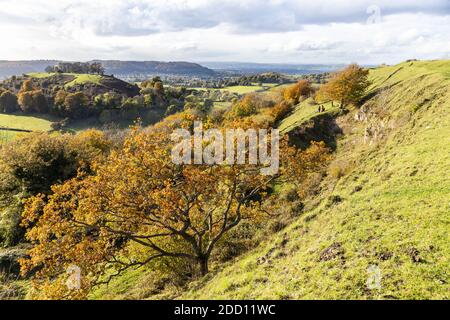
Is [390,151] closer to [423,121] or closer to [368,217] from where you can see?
[423,121]

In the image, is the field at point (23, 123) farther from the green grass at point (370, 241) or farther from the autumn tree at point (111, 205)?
the green grass at point (370, 241)

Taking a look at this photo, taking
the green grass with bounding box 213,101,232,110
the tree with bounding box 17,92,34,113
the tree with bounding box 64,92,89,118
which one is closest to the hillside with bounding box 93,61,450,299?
the green grass with bounding box 213,101,232,110

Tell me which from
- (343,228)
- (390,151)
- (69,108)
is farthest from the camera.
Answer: (69,108)

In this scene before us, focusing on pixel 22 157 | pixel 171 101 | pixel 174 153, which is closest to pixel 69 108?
pixel 171 101

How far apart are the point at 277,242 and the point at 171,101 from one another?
5829 inches

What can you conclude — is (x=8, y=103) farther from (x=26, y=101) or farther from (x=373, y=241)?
(x=373, y=241)

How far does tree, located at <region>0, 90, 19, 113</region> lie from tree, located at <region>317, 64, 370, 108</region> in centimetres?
15229

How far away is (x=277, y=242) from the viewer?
22.8 meters

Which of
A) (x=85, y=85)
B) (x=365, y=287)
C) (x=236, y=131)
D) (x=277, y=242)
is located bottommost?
(x=277, y=242)

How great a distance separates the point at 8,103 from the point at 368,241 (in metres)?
177

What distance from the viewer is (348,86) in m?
61.4

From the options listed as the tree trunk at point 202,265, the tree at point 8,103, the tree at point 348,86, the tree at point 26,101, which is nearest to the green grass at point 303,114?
the tree at point 348,86

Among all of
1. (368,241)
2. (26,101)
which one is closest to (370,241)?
(368,241)

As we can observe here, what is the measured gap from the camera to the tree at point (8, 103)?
146500 mm
